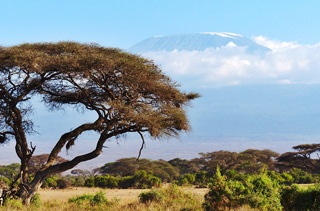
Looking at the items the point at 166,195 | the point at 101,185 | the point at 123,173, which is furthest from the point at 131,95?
the point at 123,173

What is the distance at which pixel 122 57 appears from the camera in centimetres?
1894

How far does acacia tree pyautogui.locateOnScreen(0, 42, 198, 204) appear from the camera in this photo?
17.6 m

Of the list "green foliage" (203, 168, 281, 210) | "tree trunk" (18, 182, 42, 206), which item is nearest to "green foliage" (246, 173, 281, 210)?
"green foliage" (203, 168, 281, 210)

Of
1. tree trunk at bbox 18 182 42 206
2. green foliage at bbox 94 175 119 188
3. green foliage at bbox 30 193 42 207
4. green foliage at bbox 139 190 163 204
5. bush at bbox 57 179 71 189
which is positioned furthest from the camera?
green foliage at bbox 94 175 119 188

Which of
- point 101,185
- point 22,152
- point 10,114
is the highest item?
point 10,114

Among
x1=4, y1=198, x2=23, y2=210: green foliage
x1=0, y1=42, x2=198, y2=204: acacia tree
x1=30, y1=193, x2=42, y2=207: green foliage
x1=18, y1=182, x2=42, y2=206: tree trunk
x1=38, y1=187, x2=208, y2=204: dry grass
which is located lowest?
x1=38, y1=187, x2=208, y2=204: dry grass

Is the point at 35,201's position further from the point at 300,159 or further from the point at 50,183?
the point at 300,159

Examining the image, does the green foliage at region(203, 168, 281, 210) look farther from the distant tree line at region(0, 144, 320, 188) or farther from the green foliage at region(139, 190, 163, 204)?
the distant tree line at region(0, 144, 320, 188)

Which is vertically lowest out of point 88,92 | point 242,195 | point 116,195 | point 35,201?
point 116,195

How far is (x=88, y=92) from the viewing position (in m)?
20.1

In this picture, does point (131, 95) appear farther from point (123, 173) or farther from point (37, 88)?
point (123, 173)

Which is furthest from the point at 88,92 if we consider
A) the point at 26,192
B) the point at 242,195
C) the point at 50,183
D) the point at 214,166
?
the point at 214,166

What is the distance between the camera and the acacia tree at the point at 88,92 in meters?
17.6

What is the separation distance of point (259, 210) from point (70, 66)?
7970mm
